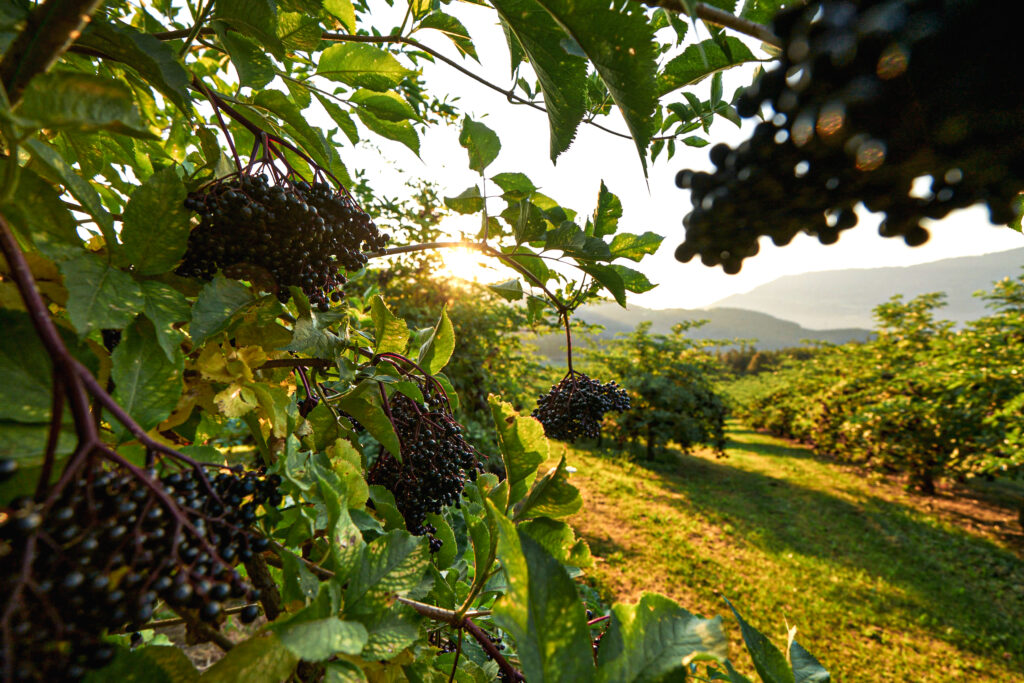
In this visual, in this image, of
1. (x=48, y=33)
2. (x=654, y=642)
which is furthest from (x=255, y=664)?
(x=48, y=33)

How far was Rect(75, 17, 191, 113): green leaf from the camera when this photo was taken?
26.6 inches

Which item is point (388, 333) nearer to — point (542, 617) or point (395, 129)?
point (395, 129)

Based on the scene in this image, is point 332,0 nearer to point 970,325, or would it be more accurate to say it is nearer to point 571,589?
point 571,589

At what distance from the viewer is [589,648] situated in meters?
0.55

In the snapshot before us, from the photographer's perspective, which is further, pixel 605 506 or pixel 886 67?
pixel 605 506

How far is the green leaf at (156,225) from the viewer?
670 mm

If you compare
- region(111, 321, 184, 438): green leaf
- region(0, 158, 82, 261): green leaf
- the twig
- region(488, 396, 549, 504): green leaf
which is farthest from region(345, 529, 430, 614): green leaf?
the twig

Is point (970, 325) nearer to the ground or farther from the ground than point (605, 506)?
farther from the ground

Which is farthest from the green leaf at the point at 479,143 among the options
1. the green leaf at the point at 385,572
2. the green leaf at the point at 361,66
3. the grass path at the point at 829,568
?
the grass path at the point at 829,568

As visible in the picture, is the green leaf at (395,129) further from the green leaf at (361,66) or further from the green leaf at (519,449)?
the green leaf at (519,449)

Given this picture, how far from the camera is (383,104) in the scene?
1.23m

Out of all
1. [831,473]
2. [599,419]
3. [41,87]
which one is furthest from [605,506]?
[41,87]

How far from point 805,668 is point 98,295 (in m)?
1.15

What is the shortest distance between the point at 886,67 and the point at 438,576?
124 cm
